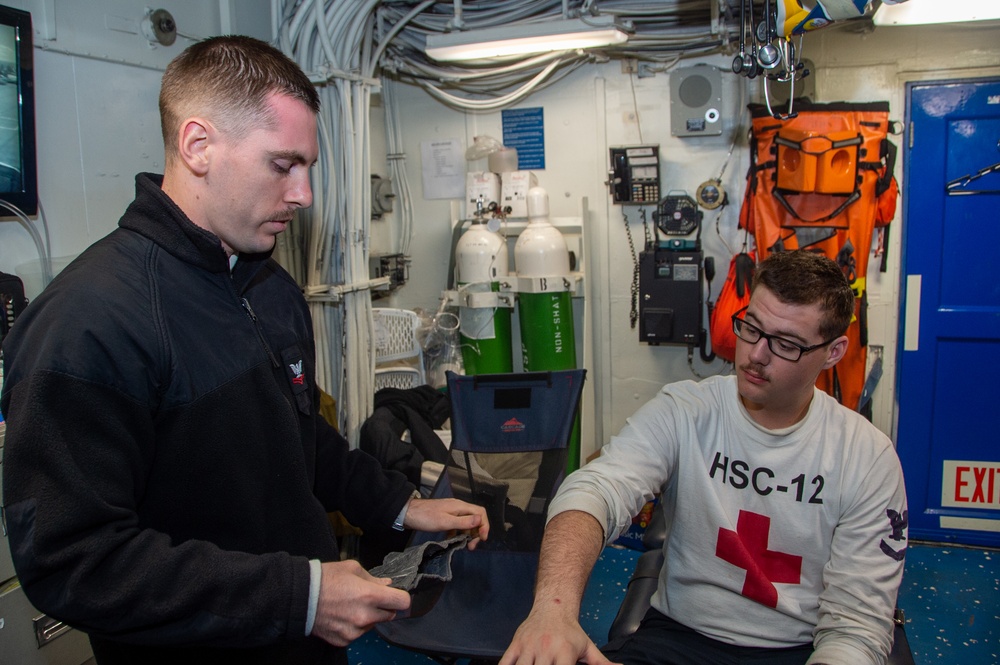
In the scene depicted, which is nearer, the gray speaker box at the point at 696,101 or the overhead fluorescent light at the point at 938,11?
the overhead fluorescent light at the point at 938,11

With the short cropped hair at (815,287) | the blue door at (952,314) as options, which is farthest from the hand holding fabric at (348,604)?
the blue door at (952,314)

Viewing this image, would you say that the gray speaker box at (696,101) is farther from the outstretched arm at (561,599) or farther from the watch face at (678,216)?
the outstretched arm at (561,599)

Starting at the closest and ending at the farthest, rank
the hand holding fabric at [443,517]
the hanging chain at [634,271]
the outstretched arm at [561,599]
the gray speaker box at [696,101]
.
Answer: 1. the outstretched arm at [561,599]
2. the hand holding fabric at [443,517]
3. the gray speaker box at [696,101]
4. the hanging chain at [634,271]

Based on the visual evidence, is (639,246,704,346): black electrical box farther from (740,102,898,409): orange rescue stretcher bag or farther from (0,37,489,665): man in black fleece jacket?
(0,37,489,665): man in black fleece jacket

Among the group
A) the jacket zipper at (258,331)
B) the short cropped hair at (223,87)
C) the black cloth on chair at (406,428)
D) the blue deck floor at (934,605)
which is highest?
the short cropped hair at (223,87)

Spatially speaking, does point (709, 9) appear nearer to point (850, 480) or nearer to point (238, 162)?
point (850, 480)

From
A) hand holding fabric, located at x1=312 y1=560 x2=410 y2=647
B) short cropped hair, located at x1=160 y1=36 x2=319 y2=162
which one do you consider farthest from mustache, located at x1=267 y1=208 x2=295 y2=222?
hand holding fabric, located at x1=312 y1=560 x2=410 y2=647

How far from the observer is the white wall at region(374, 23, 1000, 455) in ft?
11.0

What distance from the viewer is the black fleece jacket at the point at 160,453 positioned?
3.15ft

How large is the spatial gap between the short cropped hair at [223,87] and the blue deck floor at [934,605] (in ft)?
7.34

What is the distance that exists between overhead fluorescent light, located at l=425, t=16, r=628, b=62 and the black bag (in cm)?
211

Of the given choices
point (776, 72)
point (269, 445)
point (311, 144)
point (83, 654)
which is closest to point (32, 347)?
point (269, 445)

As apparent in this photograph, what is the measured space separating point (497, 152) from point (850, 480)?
2776 mm

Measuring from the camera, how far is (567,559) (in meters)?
1.43
